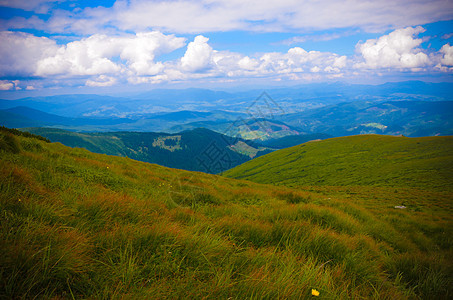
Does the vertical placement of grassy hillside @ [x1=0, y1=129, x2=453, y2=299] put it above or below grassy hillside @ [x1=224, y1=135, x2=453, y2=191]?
above

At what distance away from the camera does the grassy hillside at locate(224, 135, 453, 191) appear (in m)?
56.9

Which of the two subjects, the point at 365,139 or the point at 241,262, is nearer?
the point at 241,262

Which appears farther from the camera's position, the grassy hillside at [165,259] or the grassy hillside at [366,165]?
the grassy hillside at [366,165]

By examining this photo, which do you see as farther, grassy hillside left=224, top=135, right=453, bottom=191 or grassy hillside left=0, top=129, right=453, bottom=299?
grassy hillside left=224, top=135, right=453, bottom=191

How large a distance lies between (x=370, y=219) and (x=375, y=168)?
79.2 meters

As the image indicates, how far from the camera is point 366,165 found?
A: 77.3m

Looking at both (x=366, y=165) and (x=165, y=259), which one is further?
(x=366, y=165)

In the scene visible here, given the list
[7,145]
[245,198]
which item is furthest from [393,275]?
[7,145]

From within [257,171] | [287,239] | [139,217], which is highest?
[139,217]

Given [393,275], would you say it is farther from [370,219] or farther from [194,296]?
[370,219]

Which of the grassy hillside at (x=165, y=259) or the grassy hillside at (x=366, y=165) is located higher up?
the grassy hillside at (x=165, y=259)

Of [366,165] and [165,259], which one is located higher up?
[165,259]

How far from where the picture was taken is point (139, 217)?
13.0 ft

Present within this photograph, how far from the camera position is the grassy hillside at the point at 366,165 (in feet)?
187
